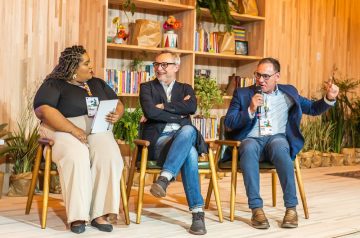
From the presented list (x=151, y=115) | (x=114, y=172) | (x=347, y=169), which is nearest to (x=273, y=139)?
(x=151, y=115)

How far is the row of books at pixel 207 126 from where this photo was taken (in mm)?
6266

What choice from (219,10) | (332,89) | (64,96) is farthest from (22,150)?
(219,10)

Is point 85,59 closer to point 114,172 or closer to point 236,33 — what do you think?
point 114,172

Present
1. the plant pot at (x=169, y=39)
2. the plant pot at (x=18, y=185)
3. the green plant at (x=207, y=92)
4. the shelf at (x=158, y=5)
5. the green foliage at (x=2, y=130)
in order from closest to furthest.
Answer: the green foliage at (x=2, y=130) → the plant pot at (x=18, y=185) → the shelf at (x=158, y=5) → the plant pot at (x=169, y=39) → the green plant at (x=207, y=92)

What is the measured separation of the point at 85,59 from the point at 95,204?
909 mm

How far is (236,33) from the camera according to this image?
6820 millimetres

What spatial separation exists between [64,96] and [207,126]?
2.75 meters

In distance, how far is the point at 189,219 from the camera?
4059mm

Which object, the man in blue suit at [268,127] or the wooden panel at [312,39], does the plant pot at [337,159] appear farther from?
the man in blue suit at [268,127]

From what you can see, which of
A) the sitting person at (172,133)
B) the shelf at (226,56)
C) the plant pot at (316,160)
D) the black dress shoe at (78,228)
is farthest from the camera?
the plant pot at (316,160)

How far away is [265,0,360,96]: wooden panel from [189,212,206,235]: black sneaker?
11.9 feet

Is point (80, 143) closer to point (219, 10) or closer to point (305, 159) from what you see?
point (219, 10)

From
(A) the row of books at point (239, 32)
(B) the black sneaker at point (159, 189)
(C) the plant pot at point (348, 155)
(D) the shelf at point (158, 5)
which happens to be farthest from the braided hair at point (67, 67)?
(C) the plant pot at point (348, 155)

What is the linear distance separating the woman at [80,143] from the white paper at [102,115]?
32mm
